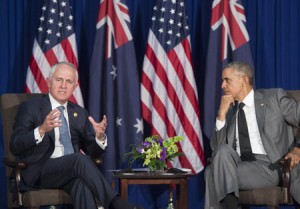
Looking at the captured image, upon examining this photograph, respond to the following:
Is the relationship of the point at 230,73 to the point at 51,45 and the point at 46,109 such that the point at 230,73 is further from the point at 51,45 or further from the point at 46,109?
the point at 51,45

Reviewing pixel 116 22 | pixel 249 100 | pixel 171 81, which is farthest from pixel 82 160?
pixel 116 22

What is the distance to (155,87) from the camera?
6516 millimetres

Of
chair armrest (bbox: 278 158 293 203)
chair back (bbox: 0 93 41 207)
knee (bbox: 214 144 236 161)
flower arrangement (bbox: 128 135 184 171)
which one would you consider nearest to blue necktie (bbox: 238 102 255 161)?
knee (bbox: 214 144 236 161)

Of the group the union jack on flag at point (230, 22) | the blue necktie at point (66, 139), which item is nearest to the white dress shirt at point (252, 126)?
the union jack on flag at point (230, 22)

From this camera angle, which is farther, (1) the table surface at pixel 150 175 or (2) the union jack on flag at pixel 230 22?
(2) the union jack on flag at pixel 230 22

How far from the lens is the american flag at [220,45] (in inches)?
257

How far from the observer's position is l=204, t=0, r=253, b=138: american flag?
6.52 meters

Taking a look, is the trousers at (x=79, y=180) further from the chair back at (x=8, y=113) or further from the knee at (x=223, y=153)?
the knee at (x=223, y=153)

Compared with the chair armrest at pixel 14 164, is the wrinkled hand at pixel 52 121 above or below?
above

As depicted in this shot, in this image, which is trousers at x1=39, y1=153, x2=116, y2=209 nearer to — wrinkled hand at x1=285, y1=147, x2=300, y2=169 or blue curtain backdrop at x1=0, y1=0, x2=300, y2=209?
wrinkled hand at x1=285, y1=147, x2=300, y2=169

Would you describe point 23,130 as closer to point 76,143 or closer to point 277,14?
point 76,143

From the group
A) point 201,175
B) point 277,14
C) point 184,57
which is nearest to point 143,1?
point 184,57

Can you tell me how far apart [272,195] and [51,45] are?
270 cm

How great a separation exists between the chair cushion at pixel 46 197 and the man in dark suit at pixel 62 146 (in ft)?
0.21
